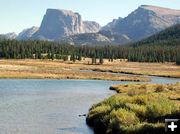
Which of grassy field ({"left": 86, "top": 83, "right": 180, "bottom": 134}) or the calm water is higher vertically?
grassy field ({"left": 86, "top": 83, "right": 180, "bottom": 134})

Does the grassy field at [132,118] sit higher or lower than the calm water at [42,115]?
higher

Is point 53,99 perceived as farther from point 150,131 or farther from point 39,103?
point 150,131

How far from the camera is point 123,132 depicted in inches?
1417

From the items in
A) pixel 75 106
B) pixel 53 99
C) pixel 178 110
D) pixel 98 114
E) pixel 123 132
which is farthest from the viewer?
pixel 53 99

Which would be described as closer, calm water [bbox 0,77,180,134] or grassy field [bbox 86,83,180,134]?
grassy field [bbox 86,83,180,134]

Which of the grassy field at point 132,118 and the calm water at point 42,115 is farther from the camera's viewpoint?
the calm water at point 42,115

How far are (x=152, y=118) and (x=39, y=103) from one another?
27.7 meters

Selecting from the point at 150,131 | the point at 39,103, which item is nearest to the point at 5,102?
the point at 39,103

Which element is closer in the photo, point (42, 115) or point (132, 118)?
point (132, 118)

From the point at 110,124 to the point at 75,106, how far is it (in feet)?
73.6

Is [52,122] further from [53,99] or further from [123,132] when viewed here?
[53,99]

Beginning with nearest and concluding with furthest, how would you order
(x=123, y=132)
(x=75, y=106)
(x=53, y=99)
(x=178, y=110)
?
(x=123, y=132)
(x=178, y=110)
(x=75, y=106)
(x=53, y=99)

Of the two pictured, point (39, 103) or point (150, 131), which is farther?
point (39, 103)

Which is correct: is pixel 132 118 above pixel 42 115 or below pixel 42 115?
above
